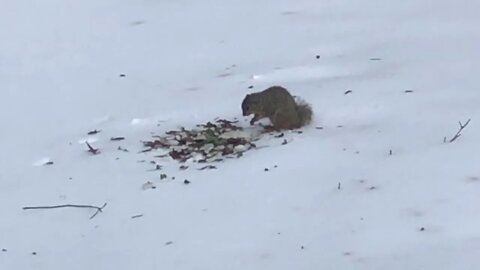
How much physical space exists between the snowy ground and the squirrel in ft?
0.18

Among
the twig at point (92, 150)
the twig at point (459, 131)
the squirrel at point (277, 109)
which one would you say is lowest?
the twig at point (92, 150)

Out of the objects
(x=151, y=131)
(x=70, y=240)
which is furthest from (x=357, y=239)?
(x=151, y=131)

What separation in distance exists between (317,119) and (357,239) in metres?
0.84

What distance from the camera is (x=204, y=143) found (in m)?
3.04

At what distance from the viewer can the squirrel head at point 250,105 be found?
3.06 meters

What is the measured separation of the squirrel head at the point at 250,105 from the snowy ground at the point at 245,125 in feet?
0.36

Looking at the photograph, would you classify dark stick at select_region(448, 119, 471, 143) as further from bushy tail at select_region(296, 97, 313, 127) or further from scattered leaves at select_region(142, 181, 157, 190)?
scattered leaves at select_region(142, 181, 157, 190)

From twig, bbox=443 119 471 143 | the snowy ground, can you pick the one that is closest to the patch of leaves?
the snowy ground

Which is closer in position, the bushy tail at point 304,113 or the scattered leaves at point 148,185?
the scattered leaves at point 148,185

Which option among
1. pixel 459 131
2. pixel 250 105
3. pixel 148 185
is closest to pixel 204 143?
pixel 250 105

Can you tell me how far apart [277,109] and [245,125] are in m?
0.19

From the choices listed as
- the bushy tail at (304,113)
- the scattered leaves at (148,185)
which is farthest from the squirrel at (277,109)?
the scattered leaves at (148,185)

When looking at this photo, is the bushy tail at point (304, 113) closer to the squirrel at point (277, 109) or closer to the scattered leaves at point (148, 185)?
the squirrel at point (277, 109)

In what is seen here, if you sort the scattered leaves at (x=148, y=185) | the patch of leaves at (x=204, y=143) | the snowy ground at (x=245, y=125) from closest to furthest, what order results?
1. the snowy ground at (x=245, y=125)
2. the scattered leaves at (x=148, y=185)
3. the patch of leaves at (x=204, y=143)
